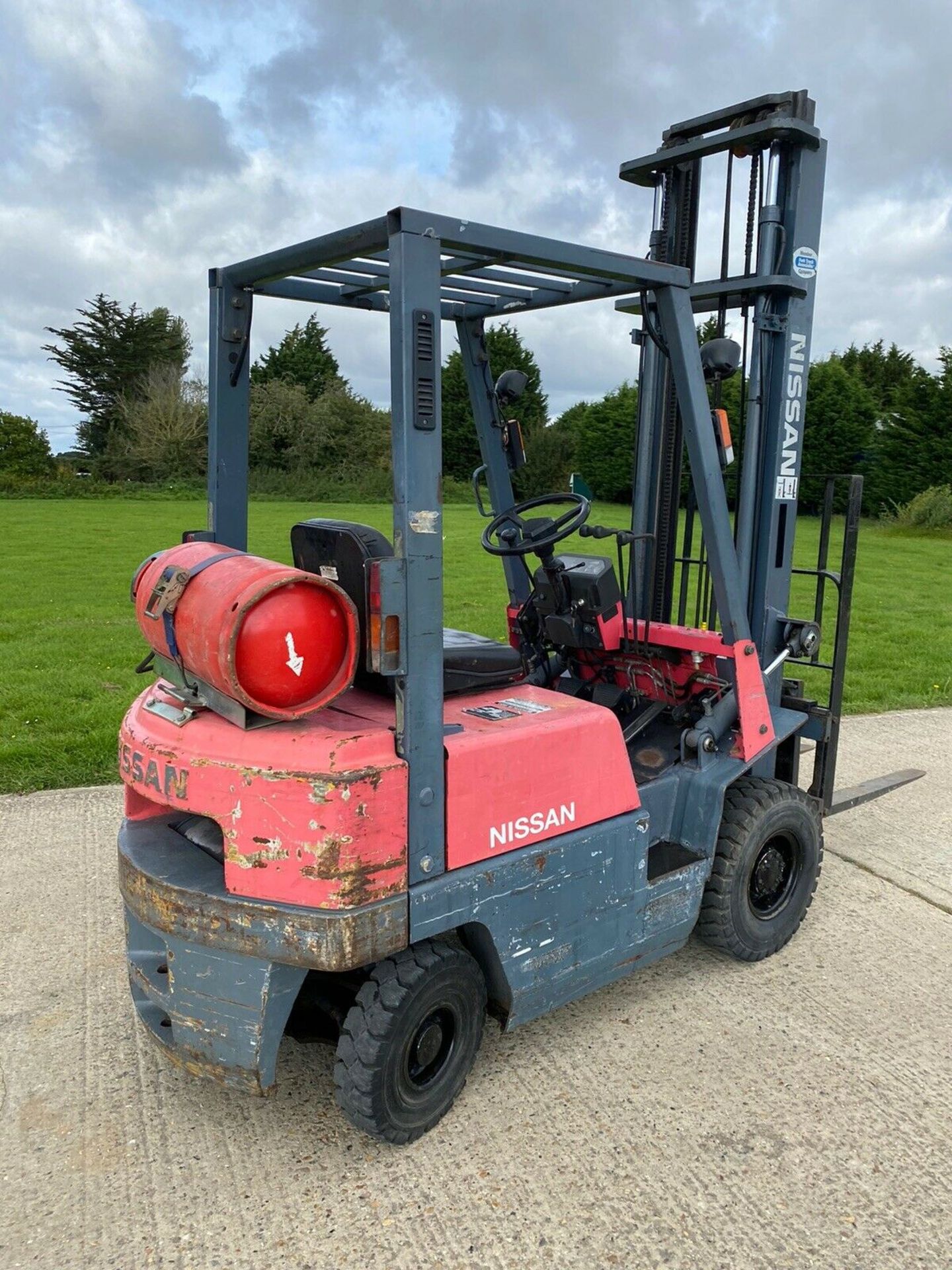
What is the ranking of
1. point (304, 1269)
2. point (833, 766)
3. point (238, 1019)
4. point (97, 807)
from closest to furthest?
point (304, 1269)
point (238, 1019)
point (833, 766)
point (97, 807)

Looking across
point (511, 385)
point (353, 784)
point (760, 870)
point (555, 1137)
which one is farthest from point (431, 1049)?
point (511, 385)

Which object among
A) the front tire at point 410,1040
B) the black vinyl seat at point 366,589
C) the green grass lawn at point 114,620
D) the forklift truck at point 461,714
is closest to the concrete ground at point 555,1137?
the front tire at point 410,1040

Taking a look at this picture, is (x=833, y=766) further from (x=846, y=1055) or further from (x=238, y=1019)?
(x=238, y=1019)

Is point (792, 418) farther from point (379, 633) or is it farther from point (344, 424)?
point (344, 424)

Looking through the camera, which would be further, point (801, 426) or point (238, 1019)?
point (801, 426)

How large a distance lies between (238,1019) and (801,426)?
317cm

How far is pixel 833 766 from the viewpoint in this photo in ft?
14.6

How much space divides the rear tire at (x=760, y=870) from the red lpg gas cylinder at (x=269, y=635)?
174 centimetres

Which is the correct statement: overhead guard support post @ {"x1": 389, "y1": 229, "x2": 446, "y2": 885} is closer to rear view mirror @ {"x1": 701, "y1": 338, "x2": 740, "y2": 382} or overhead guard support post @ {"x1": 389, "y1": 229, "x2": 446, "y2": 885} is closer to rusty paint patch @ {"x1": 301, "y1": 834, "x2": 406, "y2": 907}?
rusty paint patch @ {"x1": 301, "y1": 834, "x2": 406, "y2": 907}

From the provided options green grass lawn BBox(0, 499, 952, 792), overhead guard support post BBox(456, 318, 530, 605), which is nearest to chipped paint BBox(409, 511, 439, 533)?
overhead guard support post BBox(456, 318, 530, 605)

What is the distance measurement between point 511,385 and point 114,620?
8.38 metres

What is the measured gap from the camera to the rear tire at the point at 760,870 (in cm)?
365

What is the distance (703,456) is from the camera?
3320mm

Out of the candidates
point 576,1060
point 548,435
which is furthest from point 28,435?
point 576,1060
